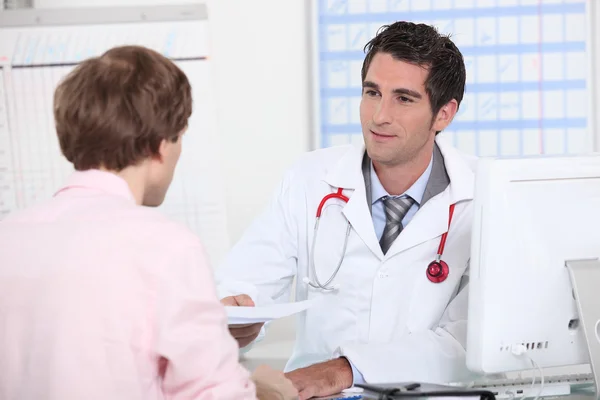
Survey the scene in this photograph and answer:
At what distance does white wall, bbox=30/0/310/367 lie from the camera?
9.37 ft

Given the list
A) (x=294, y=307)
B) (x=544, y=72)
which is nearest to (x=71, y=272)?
(x=294, y=307)

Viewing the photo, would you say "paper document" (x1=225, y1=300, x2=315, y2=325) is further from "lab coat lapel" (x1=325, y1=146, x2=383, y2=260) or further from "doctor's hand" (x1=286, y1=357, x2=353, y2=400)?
"lab coat lapel" (x1=325, y1=146, x2=383, y2=260)

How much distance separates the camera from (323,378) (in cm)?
144

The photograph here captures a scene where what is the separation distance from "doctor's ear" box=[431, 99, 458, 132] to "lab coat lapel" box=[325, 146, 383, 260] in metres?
0.23

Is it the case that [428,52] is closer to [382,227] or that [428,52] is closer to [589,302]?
[382,227]

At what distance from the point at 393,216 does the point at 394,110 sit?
0.28 meters

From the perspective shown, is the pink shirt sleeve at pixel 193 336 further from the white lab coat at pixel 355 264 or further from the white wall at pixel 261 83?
the white wall at pixel 261 83

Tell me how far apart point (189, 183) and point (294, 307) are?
134 centimetres

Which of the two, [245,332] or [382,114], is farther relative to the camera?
[382,114]

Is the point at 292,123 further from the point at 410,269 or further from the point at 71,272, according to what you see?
the point at 71,272

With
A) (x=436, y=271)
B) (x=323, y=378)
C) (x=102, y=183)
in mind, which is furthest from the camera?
(x=436, y=271)

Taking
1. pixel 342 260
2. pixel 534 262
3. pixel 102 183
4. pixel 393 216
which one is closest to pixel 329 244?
pixel 342 260


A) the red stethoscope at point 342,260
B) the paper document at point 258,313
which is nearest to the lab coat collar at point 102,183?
the paper document at point 258,313

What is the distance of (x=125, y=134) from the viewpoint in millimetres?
1033
